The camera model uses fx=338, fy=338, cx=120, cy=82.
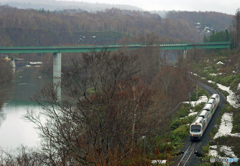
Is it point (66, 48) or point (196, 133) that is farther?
point (66, 48)

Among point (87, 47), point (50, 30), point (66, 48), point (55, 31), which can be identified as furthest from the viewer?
point (55, 31)

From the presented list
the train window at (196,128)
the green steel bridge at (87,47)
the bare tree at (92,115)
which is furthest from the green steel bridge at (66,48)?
the bare tree at (92,115)

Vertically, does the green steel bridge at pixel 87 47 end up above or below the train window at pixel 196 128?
above

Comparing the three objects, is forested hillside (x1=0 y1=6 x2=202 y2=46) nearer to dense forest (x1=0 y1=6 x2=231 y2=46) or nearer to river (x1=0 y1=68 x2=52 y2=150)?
dense forest (x1=0 y1=6 x2=231 y2=46)

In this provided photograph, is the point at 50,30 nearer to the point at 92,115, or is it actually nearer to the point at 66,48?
the point at 66,48

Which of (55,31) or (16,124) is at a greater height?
(55,31)

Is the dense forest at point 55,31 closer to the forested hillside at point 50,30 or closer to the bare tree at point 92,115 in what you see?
the forested hillside at point 50,30

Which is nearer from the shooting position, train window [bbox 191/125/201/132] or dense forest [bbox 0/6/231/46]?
train window [bbox 191/125/201/132]

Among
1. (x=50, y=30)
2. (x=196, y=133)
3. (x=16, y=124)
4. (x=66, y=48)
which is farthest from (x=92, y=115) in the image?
(x=50, y=30)

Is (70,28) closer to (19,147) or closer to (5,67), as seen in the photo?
(5,67)

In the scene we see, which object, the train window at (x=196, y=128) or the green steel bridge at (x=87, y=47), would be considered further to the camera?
the green steel bridge at (x=87, y=47)

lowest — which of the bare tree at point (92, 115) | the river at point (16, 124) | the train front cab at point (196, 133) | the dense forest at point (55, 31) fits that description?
the river at point (16, 124)

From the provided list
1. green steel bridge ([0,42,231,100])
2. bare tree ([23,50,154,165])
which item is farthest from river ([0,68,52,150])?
green steel bridge ([0,42,231,100])
